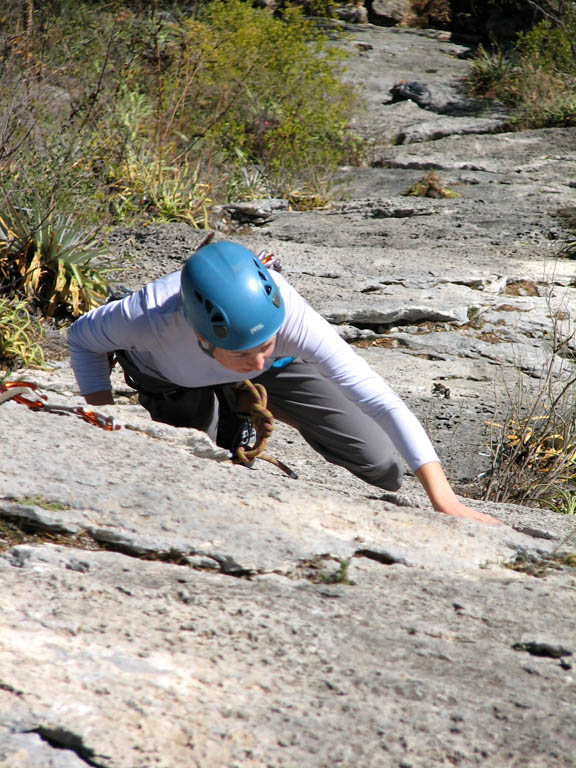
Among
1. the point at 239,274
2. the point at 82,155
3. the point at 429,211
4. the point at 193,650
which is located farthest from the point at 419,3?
the point at 193,650

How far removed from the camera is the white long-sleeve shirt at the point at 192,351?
2510 mm

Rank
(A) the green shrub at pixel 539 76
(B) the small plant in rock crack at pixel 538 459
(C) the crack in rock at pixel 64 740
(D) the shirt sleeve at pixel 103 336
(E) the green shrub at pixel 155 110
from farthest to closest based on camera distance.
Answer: (A) the green shrub at pixel 539 76 → (E) the green shrub at pixel 155 110 → (B) the small plant in rock crack at pixel 538 459 → (D) the shirt sleeve at pixel 103 336 → (C) the crack in rock at pixel 64 740

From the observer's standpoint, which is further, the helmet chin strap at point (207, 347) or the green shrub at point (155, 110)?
the green shrub at point (155, 110)

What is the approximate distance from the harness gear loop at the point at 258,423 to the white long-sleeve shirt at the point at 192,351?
0.22m

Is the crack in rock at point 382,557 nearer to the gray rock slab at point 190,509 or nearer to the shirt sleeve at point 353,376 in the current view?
the gray rock slab at point 190,509

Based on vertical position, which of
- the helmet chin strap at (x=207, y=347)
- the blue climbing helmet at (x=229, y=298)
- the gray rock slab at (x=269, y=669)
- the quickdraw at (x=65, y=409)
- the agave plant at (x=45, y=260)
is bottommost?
the agave plant at (x=45, y=260)

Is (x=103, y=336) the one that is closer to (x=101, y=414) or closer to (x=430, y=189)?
(x=101, y=414)

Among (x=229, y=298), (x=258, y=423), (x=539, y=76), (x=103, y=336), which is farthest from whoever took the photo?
(x=539, y=76)

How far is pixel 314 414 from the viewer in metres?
3.44

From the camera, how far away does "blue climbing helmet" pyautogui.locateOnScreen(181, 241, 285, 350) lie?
2.38 metres

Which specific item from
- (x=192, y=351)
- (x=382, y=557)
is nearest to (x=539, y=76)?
(x=192, y=351)

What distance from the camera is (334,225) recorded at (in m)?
8.40

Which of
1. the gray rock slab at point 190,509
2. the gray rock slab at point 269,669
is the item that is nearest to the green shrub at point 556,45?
the gray rock slab at point 190,509

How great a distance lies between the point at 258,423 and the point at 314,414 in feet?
1.22
